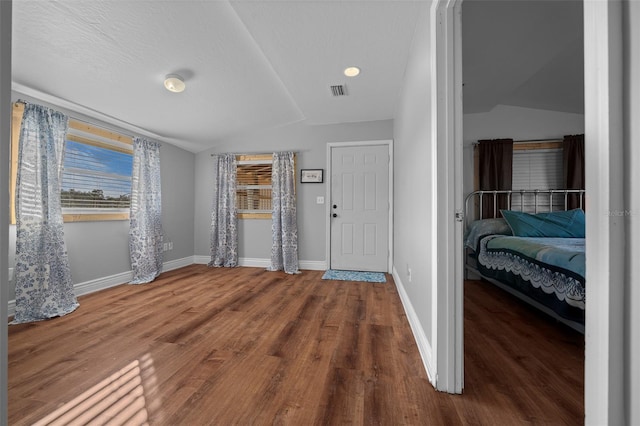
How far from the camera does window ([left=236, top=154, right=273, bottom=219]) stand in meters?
4.12

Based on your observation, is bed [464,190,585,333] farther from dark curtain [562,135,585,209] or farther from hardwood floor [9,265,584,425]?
hardwood floor [9,265,584,425]

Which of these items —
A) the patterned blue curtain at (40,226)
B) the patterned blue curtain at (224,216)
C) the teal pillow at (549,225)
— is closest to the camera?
the patterned blue curtain at (40,226)

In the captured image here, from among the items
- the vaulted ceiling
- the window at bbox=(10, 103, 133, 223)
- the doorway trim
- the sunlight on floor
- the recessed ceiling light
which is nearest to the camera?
the sunlight on floor

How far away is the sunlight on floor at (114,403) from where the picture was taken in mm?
1097

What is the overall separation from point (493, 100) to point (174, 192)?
15.9 ft

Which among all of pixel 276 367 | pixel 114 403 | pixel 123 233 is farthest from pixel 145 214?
pixel 276 367

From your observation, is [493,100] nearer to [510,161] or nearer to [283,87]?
[510,161]

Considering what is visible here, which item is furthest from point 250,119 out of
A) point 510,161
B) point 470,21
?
point 510,161

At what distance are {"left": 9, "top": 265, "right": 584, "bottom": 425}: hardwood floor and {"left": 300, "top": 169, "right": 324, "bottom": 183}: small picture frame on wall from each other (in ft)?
6.77

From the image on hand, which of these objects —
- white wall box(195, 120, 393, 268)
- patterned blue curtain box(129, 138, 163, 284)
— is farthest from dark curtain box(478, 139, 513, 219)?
patterned blue curtain box(129, 138, 163, 284)

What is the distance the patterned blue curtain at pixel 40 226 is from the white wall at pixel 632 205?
11.2ft

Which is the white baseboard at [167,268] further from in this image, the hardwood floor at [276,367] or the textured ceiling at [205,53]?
the textured ceiling at [205,53]

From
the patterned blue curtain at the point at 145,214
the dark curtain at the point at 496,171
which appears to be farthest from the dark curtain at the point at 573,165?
the patterned blue curtain at the point at 145,214

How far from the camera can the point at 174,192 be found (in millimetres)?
3945
